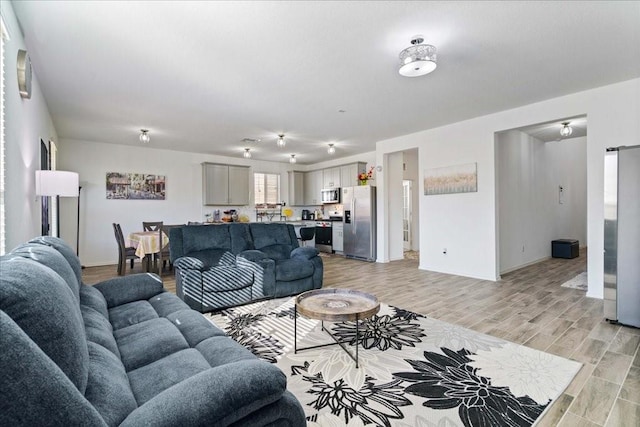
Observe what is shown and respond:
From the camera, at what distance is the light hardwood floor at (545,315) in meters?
1.87

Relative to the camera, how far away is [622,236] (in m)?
3.02

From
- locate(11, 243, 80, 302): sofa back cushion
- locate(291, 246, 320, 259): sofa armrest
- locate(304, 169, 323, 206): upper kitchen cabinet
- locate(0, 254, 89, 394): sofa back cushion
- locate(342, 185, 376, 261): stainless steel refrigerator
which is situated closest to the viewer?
locate(0, 254, 89, 394): sofa back cushion

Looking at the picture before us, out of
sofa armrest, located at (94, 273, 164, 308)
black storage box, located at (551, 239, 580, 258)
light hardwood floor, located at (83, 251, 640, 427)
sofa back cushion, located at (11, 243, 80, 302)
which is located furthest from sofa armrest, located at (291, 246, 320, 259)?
black storage box, located at (551, 239, 580, 258)

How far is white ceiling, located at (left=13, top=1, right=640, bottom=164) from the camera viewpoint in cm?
235

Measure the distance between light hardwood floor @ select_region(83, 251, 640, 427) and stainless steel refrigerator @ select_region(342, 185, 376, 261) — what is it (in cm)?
81

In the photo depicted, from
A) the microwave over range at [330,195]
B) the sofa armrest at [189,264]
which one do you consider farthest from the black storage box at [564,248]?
the sofa armrest at [189,264]

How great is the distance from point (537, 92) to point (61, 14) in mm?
5108

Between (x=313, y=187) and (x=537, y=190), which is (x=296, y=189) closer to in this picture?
(x=313, y=187)

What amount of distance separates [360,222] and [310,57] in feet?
15.2

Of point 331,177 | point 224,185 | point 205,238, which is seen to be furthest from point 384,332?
point 224,185

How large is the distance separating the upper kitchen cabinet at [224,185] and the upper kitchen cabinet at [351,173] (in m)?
2.64

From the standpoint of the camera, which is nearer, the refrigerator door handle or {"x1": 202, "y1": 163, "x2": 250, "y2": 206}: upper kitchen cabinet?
the refrigerator door handle

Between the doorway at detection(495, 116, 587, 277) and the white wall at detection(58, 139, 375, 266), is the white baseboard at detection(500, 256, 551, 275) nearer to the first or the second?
the doorway at detection(495, 116, 587, 277)

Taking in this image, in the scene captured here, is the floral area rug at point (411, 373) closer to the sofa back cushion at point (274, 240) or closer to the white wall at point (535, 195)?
→ the sofa back cushion at point (274, 240)
